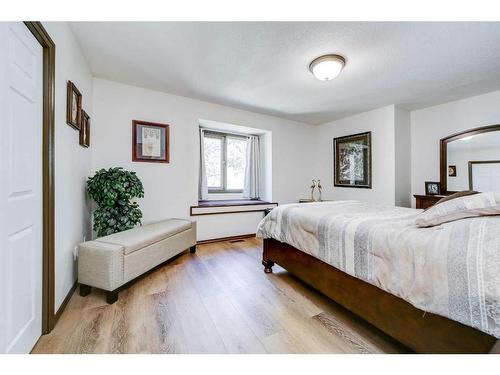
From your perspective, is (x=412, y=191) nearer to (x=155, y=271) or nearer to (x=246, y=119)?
(x=246, y=119)

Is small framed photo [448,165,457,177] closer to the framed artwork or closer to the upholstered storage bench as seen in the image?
the framed artwork

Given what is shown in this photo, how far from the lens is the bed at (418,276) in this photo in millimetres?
861

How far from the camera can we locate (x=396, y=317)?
46.3 inches

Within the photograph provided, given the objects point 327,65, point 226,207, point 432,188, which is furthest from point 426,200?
point 226,207

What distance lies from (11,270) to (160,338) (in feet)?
2.87

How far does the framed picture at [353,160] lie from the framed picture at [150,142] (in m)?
3.14

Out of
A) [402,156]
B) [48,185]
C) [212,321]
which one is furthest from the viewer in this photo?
[402,156]

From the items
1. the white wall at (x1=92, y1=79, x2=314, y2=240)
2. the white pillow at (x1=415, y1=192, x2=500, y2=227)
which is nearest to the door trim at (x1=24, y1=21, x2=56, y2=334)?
the white wall at (x1=92, y1=79, x2=314, y2=240)

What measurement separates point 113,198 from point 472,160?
15.3ft

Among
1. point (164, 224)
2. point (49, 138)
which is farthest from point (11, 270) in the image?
point (164, 224)

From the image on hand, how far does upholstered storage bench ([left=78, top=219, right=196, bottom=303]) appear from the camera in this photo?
1711mm

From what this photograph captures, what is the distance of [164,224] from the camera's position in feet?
8.73

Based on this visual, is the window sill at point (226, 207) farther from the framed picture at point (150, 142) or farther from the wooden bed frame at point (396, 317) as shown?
the wooden bed frame at point (396, 317)

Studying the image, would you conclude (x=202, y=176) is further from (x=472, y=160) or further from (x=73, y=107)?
(x=472, y=160)
